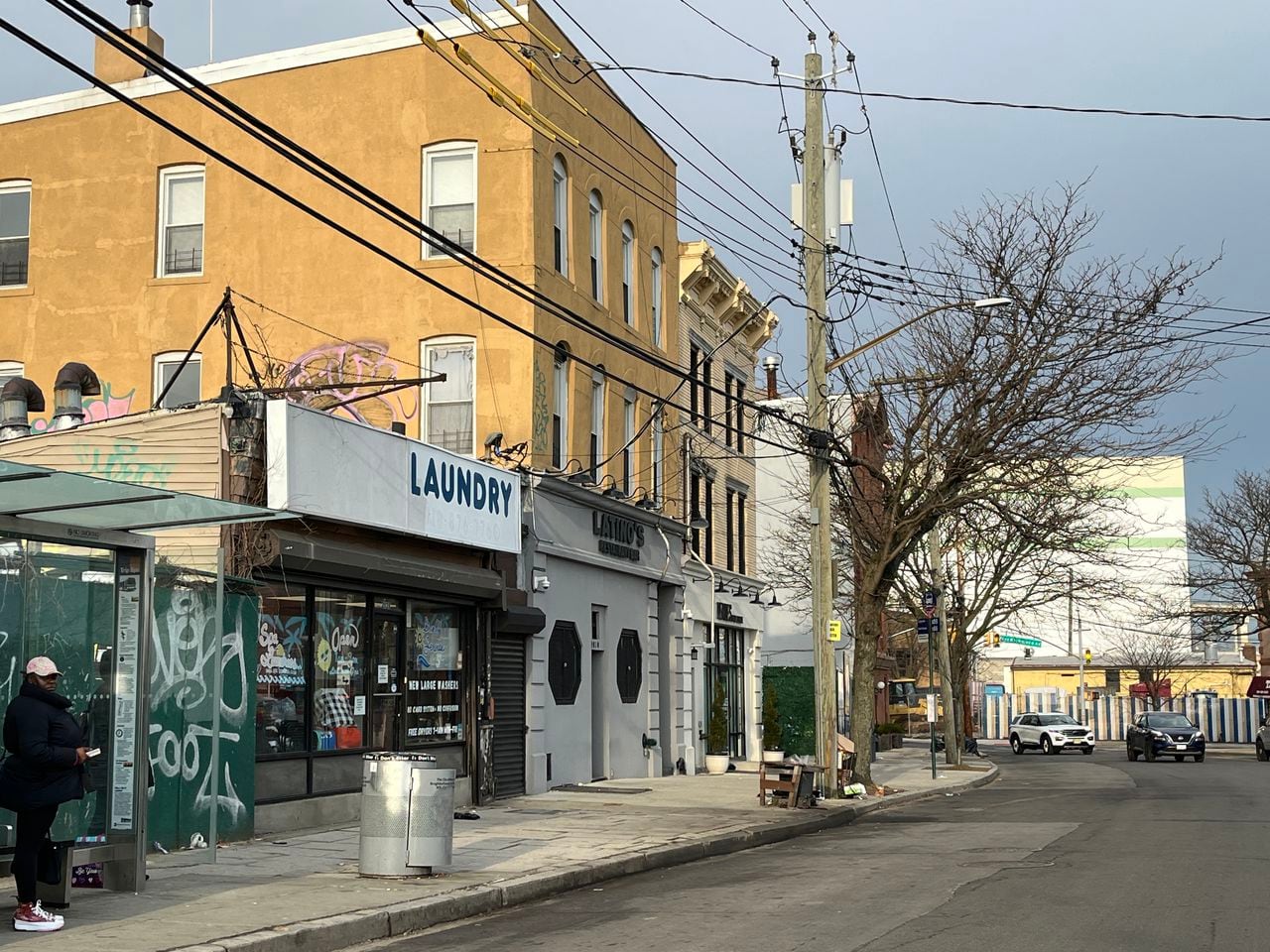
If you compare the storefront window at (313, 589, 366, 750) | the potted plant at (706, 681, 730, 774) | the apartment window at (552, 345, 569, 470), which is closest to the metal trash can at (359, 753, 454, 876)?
the storefront window at (313, 589, 366, 750)

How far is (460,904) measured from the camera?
11.7 meters

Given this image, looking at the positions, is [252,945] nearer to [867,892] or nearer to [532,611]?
[867,892]

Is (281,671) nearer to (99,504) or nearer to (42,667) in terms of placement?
(99,504)

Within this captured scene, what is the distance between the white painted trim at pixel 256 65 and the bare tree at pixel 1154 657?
57322 millimetres

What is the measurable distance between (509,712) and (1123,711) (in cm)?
6706

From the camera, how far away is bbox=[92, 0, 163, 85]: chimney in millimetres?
26406

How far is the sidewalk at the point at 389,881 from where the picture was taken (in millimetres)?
9945

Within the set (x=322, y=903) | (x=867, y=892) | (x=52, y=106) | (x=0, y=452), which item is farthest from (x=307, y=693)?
(x=52, y=106)

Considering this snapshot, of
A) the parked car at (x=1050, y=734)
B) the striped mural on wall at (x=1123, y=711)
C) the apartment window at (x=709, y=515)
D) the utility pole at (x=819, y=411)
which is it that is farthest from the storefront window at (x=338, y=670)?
the striped mural on wall at (x=1123, y=711)

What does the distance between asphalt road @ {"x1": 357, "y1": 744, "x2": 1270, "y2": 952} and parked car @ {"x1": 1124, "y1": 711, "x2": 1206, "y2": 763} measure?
2742 centimetres

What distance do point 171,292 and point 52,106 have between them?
420 cm

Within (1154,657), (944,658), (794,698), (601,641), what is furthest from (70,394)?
(1154,657)

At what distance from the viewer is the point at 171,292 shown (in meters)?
24.0

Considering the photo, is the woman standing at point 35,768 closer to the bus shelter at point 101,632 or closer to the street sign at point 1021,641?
the bus shelter at point 101,632
